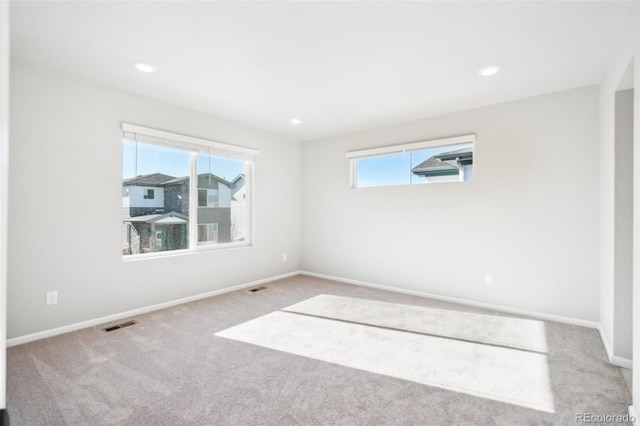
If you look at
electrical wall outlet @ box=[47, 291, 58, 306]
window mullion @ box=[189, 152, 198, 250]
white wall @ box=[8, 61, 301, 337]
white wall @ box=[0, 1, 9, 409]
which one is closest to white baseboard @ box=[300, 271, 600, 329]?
window mullion @ box=[189, 152, 198, 250]

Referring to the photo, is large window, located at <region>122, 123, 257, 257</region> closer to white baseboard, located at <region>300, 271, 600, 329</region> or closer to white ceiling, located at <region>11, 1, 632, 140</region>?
white ceiling, located at <region>11, 1, 632, 140</region>

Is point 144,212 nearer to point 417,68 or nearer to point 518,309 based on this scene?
point 417,68

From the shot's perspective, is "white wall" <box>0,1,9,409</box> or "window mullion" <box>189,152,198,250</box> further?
"window mullion" <box>189,152,198,250</box>

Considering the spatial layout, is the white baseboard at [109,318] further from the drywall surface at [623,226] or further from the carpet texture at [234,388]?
the drywall surface at [623,226]

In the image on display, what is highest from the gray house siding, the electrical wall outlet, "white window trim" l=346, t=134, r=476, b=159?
"white window trim" l=346, t=134, r=476, b=159

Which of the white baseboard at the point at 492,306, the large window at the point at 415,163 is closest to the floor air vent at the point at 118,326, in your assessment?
the white baseboard at the point at 492,306

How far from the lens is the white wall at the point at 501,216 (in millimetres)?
3113

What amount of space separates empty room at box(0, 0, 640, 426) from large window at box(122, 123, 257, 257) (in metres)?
0.03

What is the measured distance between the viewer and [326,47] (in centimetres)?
239

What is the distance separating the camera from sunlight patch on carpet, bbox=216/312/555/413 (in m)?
2.03

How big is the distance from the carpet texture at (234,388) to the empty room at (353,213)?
0.06 feet

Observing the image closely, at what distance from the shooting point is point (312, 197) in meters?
5.38

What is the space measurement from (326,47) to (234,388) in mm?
2598

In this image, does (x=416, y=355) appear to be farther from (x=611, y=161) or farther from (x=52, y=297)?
(x=52, y=297)
